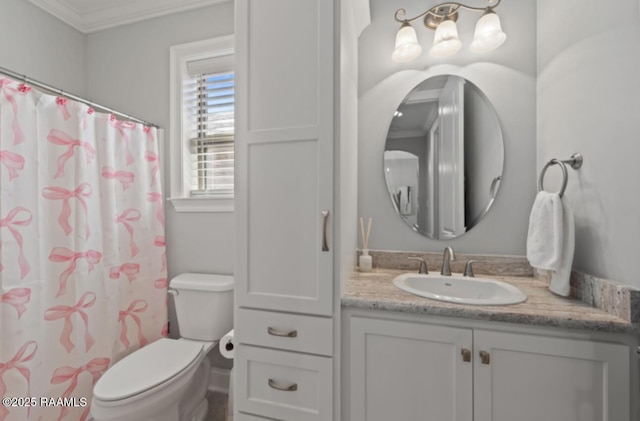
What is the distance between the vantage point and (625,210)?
2.95 ft

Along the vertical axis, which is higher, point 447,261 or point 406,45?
point 406,45

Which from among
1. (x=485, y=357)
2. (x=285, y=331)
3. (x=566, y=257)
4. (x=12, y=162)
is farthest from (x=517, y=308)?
(x=12, y=162)

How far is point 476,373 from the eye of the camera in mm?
958

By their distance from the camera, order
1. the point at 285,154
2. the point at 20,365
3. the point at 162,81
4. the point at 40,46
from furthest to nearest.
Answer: the point at 162,81, the point at 40,46, the point at 20,365, the point at 285,154

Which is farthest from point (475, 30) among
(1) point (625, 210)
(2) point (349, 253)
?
(2) point (349, 253)

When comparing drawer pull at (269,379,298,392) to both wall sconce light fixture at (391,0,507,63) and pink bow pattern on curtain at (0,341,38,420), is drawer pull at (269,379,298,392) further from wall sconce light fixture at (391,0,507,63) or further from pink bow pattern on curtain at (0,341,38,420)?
wall sconce light fixture at (391,0,507,63)

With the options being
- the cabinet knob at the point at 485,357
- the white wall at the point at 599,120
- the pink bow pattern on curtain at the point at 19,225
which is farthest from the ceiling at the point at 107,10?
the cabinet knob at the point at 485,357

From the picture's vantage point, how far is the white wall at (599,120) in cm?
88

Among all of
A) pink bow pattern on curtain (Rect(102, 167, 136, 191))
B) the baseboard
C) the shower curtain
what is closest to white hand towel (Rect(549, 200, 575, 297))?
the baseboard

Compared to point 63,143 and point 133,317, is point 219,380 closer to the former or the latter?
point 133,317

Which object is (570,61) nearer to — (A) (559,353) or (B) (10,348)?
(A) (559,353)

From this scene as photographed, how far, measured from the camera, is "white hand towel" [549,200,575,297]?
1060 mm

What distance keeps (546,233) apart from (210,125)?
6.85ft

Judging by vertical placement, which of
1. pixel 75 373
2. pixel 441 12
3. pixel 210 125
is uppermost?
pixel 441 12
